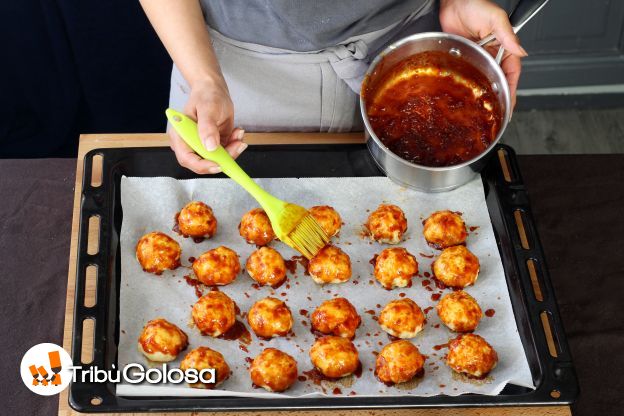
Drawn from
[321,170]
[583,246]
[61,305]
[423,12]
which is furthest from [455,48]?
[61,305]

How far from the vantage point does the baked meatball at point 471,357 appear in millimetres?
2217

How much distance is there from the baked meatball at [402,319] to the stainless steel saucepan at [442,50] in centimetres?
44

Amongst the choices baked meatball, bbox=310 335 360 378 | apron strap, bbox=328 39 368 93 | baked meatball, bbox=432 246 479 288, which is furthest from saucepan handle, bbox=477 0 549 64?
baked meatball, bbox=310 335 360 378

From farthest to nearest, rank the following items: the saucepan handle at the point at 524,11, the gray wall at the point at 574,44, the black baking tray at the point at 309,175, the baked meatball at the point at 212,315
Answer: the gray wall at the point at 574,44
the saucepan handle at the point at 524,11
the baked meatball at the point at 212,315
the black baking tray at the point at 309,175

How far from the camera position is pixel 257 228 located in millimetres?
2504

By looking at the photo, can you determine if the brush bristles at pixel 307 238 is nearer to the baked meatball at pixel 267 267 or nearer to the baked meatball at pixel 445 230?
the baked meatball at pixel 267 267

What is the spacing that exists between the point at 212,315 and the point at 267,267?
0.24 m

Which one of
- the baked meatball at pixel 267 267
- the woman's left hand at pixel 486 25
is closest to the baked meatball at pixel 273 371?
the baked meatball at pixel 267 267

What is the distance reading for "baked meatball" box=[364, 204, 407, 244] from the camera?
2.52 metres

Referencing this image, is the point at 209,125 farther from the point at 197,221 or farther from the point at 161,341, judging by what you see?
the point at 161,341

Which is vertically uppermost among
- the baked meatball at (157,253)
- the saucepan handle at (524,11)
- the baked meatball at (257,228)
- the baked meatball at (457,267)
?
the saucepan handle at (524,11)

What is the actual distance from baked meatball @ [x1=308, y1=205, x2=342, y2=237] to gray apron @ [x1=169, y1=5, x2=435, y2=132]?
0.39m

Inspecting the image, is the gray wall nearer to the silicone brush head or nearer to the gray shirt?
the gray shirt

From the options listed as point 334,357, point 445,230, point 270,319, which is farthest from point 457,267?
point 270,319
